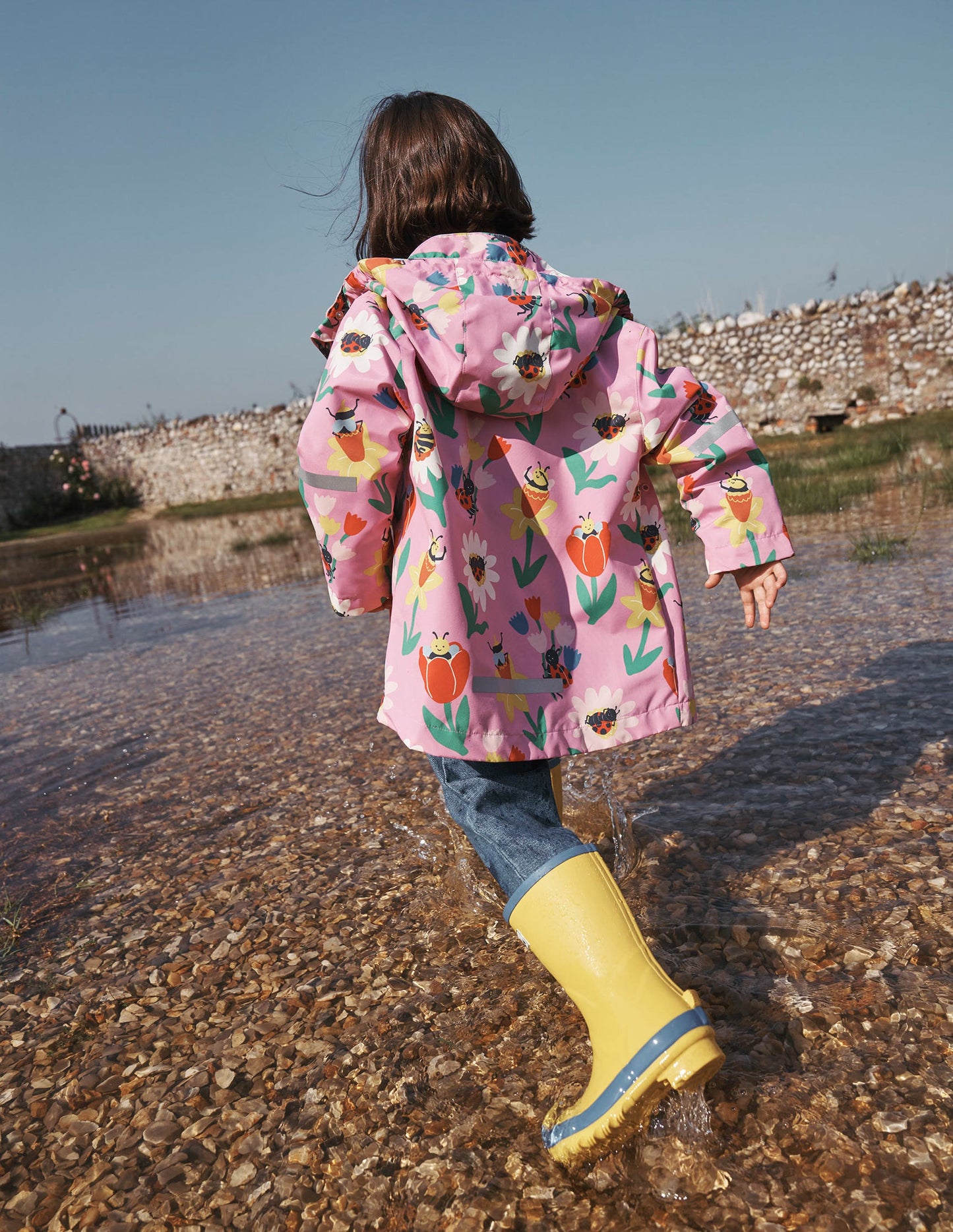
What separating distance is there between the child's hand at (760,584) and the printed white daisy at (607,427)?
14.7 inches

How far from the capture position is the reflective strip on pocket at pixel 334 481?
1.86 metres

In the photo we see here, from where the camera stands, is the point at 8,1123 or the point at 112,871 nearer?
the point at 8,1123

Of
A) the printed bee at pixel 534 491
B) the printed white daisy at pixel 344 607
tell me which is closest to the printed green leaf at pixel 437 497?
the printed bee at pixel 534 491

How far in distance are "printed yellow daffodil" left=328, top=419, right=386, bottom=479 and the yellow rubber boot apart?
35.0 inches

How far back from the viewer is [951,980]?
1.78 m

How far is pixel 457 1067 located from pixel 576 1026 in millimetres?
266

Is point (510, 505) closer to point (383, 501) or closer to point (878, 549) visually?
point (383, 501)

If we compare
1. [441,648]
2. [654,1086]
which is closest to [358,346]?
[441,648]

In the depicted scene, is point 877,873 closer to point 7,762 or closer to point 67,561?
point 7,762

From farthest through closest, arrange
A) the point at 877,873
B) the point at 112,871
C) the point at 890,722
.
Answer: the point at 890,722 → the point at 112,871 → the point at 877,873

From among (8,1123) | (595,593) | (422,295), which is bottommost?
(8,1123)

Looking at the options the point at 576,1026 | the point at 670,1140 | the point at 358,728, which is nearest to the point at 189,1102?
the point at 576,1026

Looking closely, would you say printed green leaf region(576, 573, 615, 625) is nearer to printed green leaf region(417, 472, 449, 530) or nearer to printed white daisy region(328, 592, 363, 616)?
printed green leaf region(417, 472, 449, 530)

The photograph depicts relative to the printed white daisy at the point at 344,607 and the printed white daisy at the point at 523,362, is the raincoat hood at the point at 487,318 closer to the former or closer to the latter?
the printed white daisy at the point at 523,362
